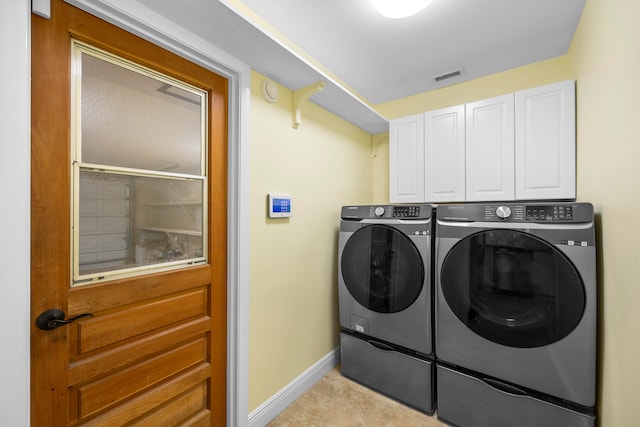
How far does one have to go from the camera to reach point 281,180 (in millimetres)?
1746

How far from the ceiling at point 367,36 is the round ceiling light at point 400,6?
162 mm

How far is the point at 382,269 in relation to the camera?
1.88 metres

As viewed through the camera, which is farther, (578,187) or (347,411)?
(347,411)

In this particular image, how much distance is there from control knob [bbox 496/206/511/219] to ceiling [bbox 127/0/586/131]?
110cm

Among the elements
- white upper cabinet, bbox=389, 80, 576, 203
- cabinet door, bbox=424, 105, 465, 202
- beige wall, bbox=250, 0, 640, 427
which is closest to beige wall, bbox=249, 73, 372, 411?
beige wall, bbox=250, 0, 640, 427

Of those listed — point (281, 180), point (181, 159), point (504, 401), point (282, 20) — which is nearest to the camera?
point (181, 159)

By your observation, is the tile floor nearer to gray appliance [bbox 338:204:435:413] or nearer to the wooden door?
gray appliance [bbox 338:204:435:413]

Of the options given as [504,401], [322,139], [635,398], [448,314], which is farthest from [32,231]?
[504,401]

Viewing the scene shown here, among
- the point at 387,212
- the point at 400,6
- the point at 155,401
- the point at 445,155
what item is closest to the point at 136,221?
the point at 155,401

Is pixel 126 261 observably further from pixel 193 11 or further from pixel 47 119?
pixel 193 11

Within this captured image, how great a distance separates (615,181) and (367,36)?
58.3 inches

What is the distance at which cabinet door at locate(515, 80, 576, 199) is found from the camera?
1.60 meters

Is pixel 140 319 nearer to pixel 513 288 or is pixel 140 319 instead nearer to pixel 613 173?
pixel 513 288

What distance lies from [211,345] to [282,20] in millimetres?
1882
